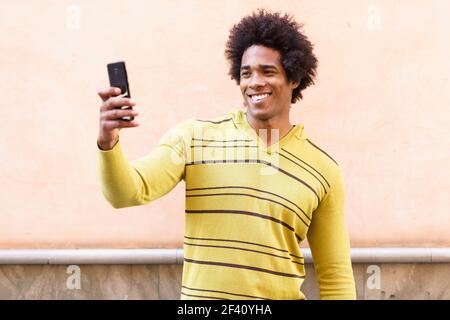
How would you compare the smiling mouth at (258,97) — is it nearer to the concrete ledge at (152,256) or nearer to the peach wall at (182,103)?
the peach wall at (182,103)

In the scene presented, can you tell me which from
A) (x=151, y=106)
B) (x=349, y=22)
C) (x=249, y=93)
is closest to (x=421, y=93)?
(x=349, y=22)

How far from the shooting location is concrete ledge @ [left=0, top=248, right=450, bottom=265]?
4.14 metres

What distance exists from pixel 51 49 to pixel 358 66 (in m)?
2.08

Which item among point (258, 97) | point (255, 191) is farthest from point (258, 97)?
point (255, 191)

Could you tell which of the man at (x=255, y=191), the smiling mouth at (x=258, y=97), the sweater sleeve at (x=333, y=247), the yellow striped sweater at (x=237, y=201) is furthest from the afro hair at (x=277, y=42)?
the sweater sleeve at (x=333, y=247)

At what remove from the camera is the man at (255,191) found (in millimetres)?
2191

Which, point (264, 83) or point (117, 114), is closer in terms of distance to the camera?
point (117, 114)

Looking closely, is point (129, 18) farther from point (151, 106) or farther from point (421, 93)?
point (421, 93)

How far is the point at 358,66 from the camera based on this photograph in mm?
4191

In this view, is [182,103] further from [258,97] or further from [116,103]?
[116,103]

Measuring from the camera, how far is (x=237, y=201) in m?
2.21

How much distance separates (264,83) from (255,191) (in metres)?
0.44

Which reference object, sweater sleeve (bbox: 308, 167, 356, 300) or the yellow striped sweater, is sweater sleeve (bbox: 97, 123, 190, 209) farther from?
sweater sleeve (bbox: 308, 167, 356, 300)

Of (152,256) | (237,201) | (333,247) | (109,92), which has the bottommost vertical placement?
(333,247)
